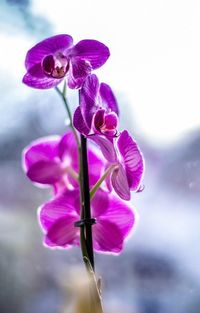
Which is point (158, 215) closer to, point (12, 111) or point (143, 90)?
point (143, 90)

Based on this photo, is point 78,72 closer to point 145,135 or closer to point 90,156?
point 90,156

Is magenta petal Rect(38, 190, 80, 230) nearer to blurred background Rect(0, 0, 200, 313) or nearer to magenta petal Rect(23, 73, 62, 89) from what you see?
magenta petal Rect(23, 73, 62, 89)

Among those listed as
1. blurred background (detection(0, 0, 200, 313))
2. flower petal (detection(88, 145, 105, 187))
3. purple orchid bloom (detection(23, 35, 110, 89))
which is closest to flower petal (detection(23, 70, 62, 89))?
purple orchid bloom (detection(23, 35, 110, 89))

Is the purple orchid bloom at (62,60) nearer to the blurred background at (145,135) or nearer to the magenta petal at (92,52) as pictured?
the magenta petal at (92,52)

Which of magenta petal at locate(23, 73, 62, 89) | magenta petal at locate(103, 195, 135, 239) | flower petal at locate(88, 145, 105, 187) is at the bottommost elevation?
magenta petal at locate(103, 195, 135, 239)

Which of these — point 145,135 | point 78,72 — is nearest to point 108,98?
point 78,72
